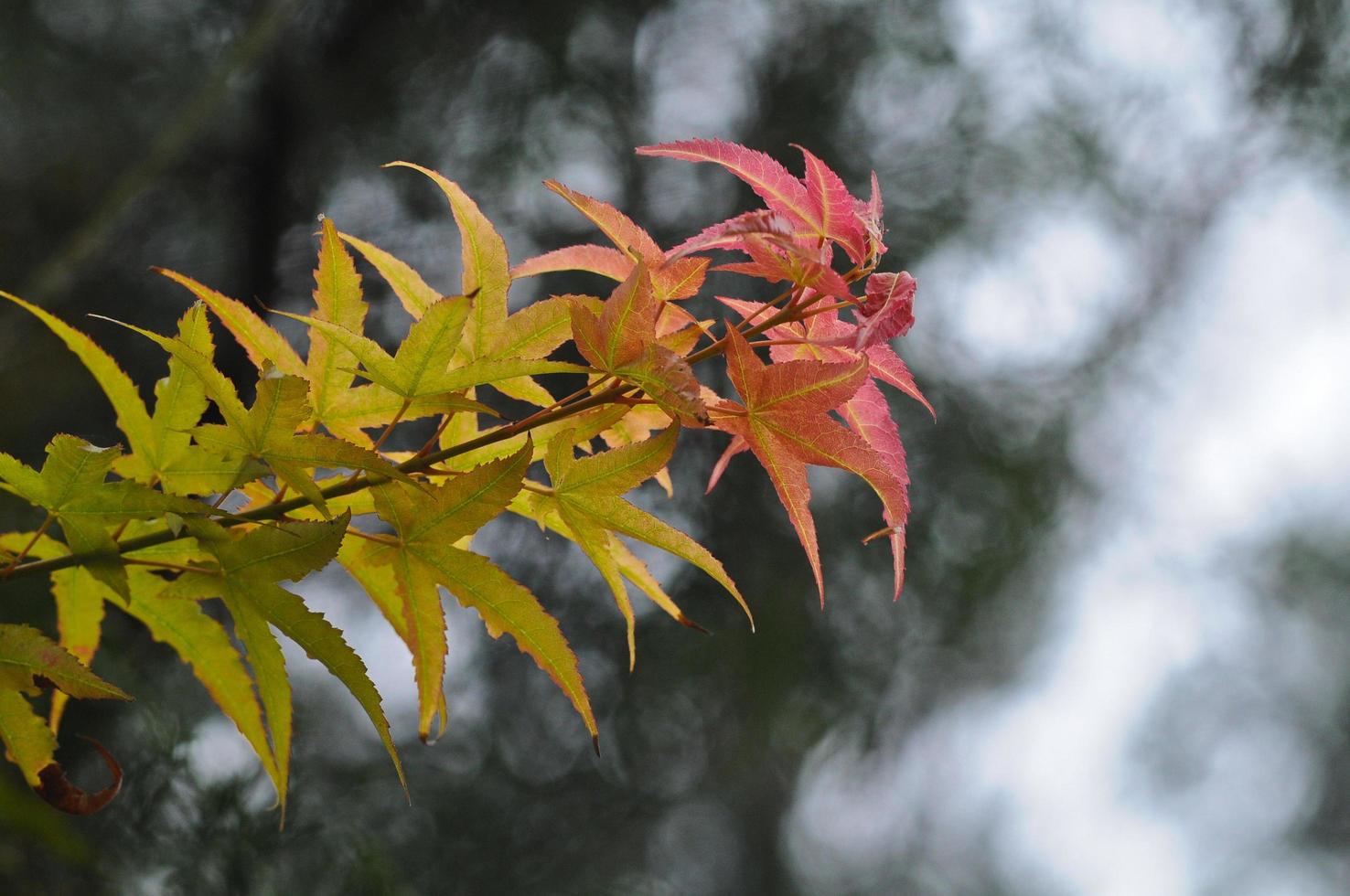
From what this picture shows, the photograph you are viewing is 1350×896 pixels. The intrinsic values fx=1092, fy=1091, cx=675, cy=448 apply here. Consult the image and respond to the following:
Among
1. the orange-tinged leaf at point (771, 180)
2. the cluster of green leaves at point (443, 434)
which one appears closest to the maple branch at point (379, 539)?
the cluster of green leaves at point (443, 434)

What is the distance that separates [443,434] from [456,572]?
0.05 m

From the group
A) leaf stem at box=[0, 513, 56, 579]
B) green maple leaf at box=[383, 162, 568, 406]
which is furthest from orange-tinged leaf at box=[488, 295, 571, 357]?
leaf stem at box=[0, 513, 56, 579]

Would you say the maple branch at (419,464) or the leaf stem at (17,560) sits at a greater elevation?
the maple branch at (419,464)

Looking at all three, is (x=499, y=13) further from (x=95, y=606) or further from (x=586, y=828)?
(x=95, y=606)

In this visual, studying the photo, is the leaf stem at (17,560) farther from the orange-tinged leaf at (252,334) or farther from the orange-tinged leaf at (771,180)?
the orange-tinged leaf at (771,180)

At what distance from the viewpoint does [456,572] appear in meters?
→ 0.25

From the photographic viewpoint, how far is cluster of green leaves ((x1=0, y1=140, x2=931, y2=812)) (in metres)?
0.23

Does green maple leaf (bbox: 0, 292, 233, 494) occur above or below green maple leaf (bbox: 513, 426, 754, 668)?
below

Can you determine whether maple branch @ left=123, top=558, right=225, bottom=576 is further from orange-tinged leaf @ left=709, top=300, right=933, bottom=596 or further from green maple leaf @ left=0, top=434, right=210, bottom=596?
orange-tinged leaf @ left=709, top=300, right=933, bottom=596

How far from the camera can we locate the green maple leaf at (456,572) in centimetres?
24

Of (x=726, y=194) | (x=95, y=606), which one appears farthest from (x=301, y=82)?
(x=95, y=606)

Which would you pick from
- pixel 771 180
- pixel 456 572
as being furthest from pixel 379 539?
pixel 771 180

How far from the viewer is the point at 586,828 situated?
1161 mm

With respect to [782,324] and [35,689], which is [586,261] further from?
[35,689]
